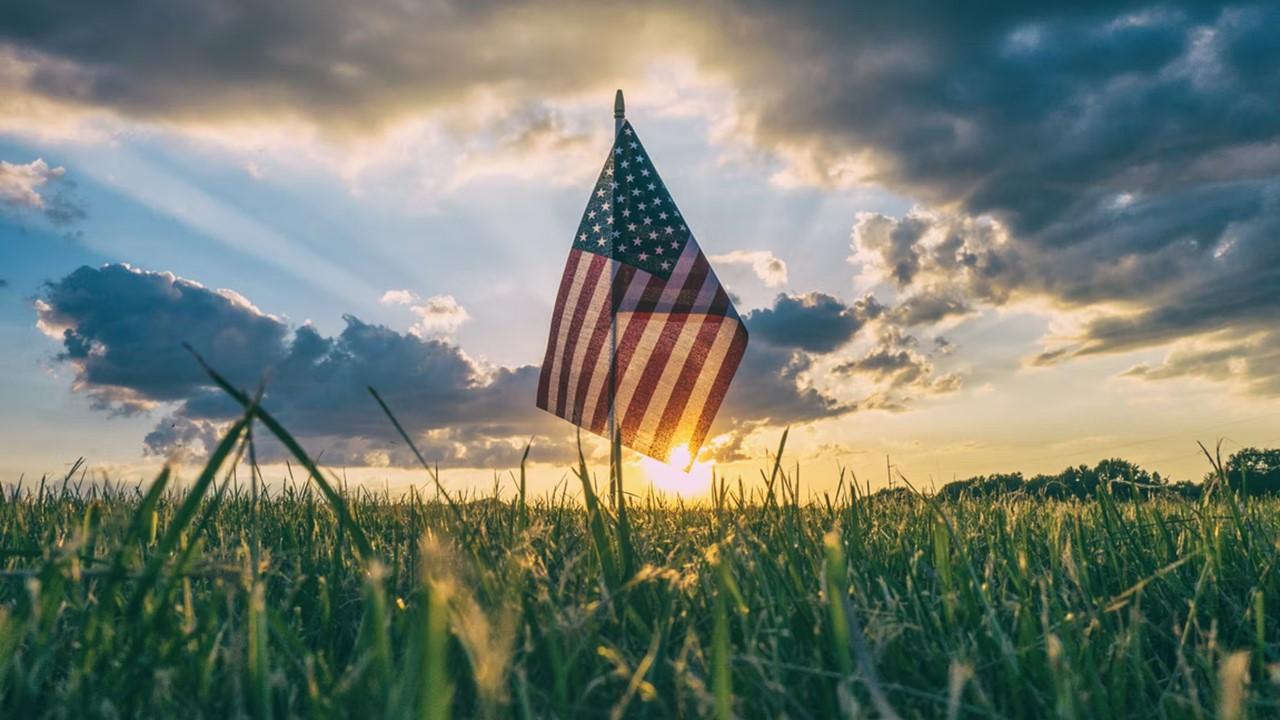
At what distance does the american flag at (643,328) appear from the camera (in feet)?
30.7

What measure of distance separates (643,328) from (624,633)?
25.4 ft

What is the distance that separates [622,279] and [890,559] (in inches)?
267

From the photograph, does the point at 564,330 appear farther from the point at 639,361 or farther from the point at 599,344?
the point at 639,361

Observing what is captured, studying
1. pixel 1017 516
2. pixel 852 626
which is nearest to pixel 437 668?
pixel 852 626

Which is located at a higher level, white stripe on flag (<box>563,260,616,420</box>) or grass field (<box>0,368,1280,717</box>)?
white stripe on flag (<box>563,260,616,420</box>)

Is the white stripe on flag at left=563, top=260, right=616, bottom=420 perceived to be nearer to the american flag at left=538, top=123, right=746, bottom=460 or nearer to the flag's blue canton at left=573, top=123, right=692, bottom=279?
the american flag at left=538, top=123, right=746, bottom=460

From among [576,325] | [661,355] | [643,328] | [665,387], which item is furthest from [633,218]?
[665,387]

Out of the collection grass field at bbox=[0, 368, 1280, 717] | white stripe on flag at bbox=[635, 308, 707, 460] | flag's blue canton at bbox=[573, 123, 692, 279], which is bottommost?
grass field at bbox=[0, 368, 1280, 717]

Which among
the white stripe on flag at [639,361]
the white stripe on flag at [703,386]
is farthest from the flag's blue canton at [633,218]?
the white stripe on flag at [703,386]

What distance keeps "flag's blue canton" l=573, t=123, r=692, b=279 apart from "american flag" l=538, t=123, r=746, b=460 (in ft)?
0.04

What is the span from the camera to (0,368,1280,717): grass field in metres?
1.37

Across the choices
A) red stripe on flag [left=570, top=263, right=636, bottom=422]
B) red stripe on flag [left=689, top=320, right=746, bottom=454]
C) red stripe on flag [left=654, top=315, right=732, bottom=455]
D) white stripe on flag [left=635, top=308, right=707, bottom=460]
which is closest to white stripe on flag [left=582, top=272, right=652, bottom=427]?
red stripe on flag [left=570, top=263, right=636, bottom=422]

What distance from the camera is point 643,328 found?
9.55 m

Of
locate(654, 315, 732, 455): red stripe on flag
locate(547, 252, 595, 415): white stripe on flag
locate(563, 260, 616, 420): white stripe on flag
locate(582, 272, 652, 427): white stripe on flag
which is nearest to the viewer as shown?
locate(582, 272, 652, 427): white stripe on flag
